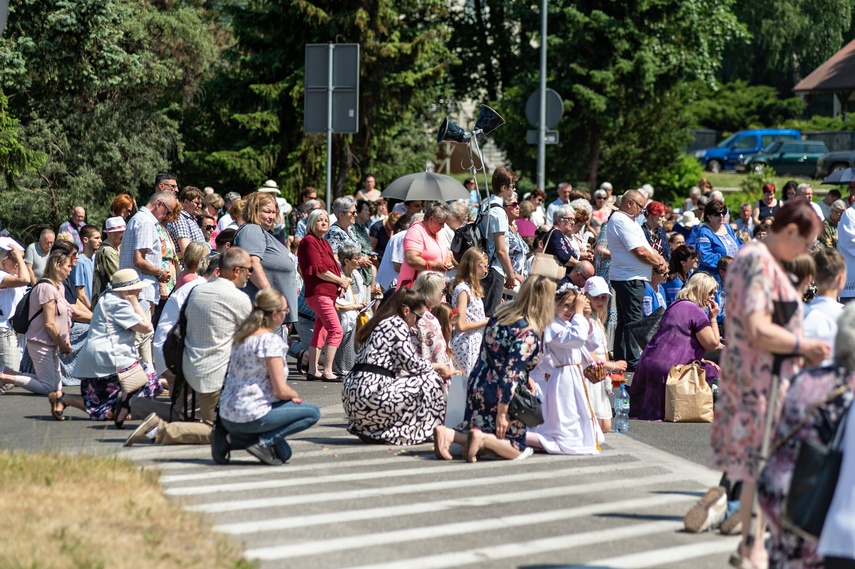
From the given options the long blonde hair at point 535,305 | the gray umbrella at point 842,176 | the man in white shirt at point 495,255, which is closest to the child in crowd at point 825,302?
the long blonde hair at point 535,305

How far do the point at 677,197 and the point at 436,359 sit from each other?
30.0m

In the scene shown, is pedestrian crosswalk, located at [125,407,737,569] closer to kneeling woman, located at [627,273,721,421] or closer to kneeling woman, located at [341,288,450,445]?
kneeling woman, located at [341,288,450,445]

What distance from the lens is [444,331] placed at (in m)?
10.9

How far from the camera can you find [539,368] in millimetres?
10070

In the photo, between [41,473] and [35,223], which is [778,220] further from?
[35,223]

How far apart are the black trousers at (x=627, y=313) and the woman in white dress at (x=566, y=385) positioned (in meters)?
4.23

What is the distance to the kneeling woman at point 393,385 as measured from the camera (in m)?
9.83

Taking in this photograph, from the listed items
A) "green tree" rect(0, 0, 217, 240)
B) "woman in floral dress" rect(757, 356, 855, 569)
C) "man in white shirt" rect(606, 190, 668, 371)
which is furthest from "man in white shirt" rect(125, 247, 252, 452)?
"green tree" rect(0, 0, 217, 240)

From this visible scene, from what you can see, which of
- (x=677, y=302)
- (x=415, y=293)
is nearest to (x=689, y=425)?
(x=677, y=302)

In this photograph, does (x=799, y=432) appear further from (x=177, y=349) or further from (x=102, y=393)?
(x=102, y=393)

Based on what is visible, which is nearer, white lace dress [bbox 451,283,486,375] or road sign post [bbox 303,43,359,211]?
white lace dress [bbox 451,283,486,375]

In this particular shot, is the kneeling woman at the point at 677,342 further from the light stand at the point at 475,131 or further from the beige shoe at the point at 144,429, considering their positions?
the beige shoe at the point at 144,429

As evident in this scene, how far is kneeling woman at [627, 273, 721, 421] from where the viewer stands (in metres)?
11.5

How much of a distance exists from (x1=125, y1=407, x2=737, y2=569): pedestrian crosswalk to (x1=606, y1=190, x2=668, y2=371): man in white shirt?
433cm
